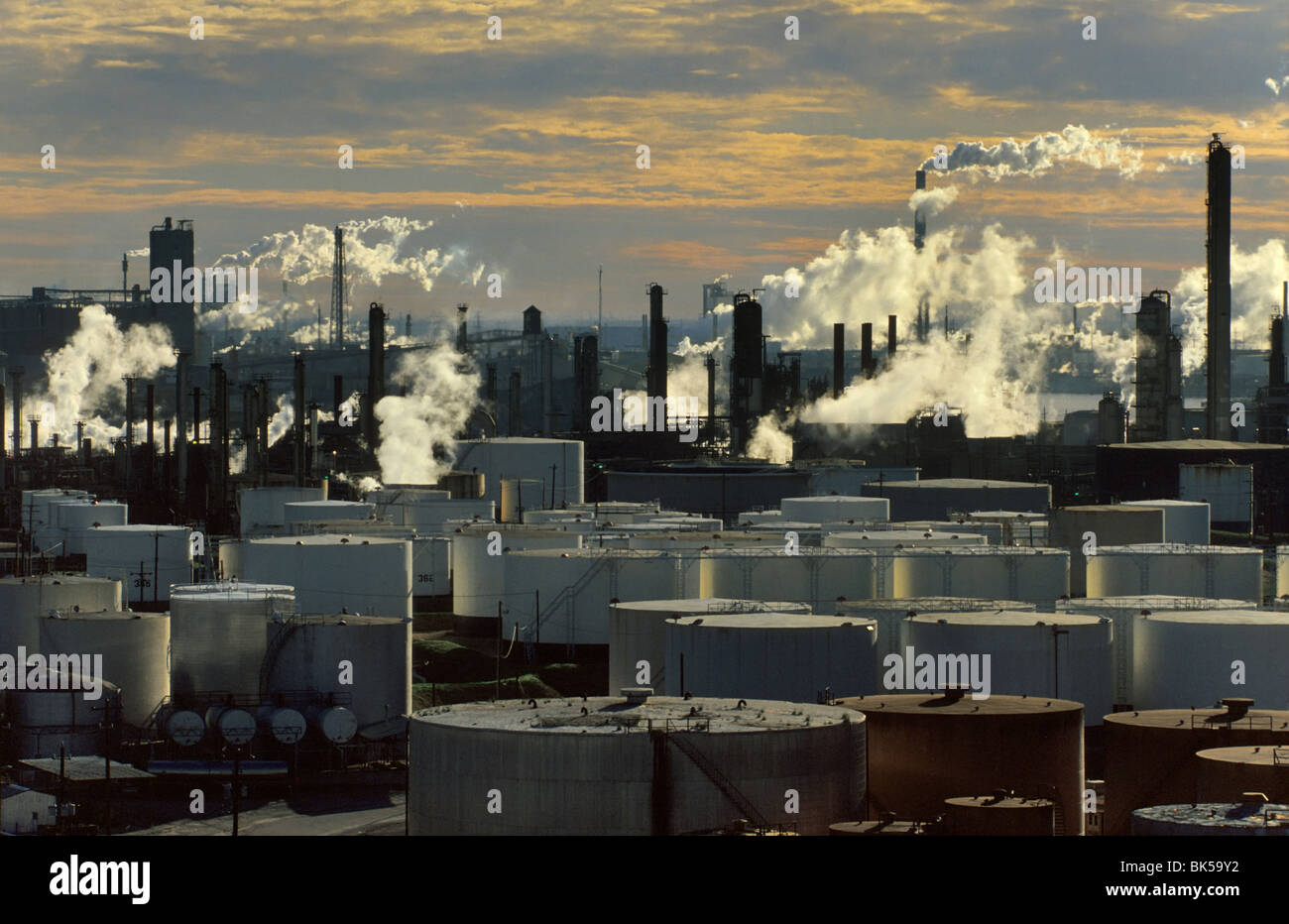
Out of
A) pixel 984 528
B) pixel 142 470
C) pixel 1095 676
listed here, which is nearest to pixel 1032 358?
pixel 142 470

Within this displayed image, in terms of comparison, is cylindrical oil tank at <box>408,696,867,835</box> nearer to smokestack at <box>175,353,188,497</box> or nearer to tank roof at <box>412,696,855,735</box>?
tank roof at <box>412,696,855,735</box>

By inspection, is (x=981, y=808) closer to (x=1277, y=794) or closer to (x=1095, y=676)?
(x=1277, y=794)

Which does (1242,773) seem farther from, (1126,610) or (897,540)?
(897,540)

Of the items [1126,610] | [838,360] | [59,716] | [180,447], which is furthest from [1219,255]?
[59,716]

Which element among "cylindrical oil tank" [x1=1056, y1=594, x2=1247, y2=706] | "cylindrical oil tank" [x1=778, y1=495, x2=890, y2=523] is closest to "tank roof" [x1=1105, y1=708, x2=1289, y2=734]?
"cylindrical oil tank" [x1=1056, y1=594, x2=1247, y2=706]

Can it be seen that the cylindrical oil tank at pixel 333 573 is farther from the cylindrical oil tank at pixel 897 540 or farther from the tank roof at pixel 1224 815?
the tank roof at pixel 1224 815
